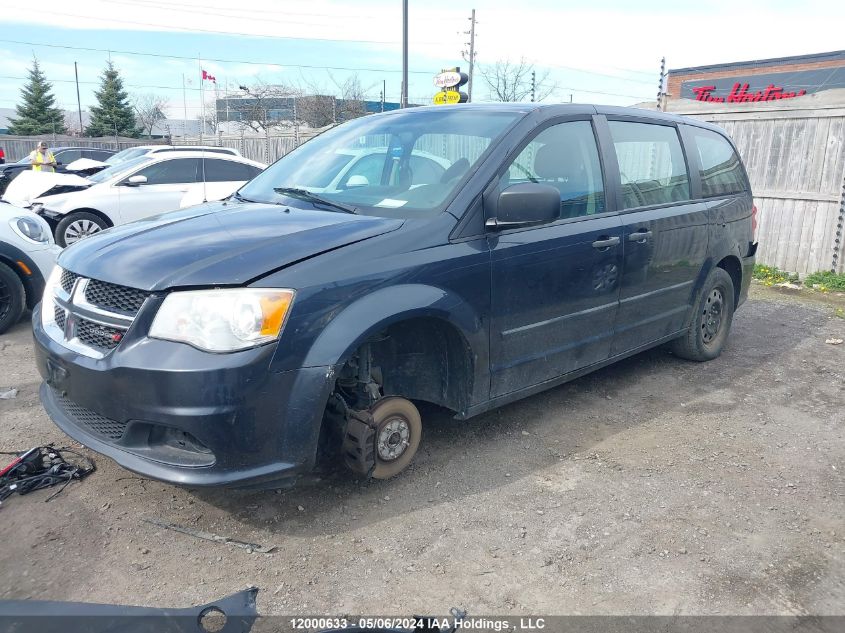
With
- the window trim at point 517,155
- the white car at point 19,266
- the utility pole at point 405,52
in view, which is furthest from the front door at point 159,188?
the utility pole at point 405,52

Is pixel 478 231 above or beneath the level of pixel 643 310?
above

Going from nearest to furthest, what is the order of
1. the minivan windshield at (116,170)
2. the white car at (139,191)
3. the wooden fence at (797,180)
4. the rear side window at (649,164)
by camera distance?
1. the rear side window at (649,164)
2. the wooden fence at (797,180)
3. the white car at (139,191)
4. the minivan windshield at (116,170)

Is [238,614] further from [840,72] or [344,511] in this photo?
[840,72]

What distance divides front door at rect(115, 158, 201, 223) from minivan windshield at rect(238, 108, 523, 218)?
6.62 meters

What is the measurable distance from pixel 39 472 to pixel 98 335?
1016mm

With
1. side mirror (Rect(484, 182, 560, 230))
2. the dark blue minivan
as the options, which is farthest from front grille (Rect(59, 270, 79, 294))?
side mirror (Rect(484, 182, 560, 230))

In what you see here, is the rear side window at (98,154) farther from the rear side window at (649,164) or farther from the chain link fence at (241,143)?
the rear side window at (649,164)

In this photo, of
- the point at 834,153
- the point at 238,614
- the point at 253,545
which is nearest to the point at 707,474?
the point at 253,545

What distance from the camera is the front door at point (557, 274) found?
3.65 m

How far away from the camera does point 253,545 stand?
2967 millimetres

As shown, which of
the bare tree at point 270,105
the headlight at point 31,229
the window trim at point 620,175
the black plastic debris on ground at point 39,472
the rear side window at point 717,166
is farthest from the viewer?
the bare tree at point 270,105

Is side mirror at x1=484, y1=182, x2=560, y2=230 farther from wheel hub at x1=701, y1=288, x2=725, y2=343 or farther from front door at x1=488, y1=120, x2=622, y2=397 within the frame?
wheel hub at x1=701, y1=288, x2=725, y2=343

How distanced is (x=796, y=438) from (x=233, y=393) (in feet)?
11.4

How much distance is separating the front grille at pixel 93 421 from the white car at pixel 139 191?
6478mm
